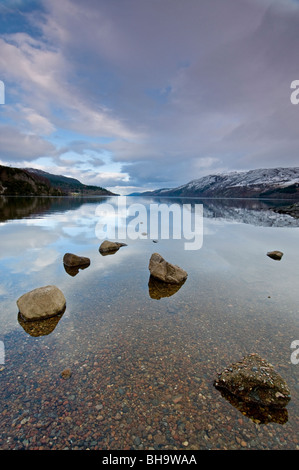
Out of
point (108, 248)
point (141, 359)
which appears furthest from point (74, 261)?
point (141, 359)

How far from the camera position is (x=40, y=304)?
9.71 metres

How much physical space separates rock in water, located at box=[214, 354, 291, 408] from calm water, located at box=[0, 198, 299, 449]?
0.26 metres

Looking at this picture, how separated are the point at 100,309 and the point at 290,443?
8.18 metres

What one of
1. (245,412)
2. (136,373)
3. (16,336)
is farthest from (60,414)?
(245,412)

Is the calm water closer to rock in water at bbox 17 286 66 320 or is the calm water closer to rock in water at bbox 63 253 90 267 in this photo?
rock in water at bbox 17 286 66 320

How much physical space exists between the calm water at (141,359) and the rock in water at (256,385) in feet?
0.86

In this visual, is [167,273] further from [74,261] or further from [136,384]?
[136,384]

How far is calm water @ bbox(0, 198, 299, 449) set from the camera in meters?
5.03

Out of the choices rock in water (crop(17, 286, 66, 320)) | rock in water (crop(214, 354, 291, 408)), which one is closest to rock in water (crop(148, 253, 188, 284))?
rock in water (crop(17, 286, 66, 320))

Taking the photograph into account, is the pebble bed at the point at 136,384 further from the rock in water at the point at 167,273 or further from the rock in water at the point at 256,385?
the rock in water at the point at 167,273

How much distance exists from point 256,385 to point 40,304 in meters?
9.09

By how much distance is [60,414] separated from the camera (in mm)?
5422

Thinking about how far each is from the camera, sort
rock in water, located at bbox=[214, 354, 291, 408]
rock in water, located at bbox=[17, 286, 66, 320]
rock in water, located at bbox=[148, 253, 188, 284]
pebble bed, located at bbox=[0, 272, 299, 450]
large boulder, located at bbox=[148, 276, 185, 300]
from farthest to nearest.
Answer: rock in water, located at bbox=[148, 253, 188, 284] < large boulder, located at bbox=[148, 276, 185, 300] < rock in water, located at bbox=[17, 286, 66, 320] < rock in water, located at bbox=[214, 354, 291, 408] < pebble bed, located at bbox=[0, 272, 299, 450]
